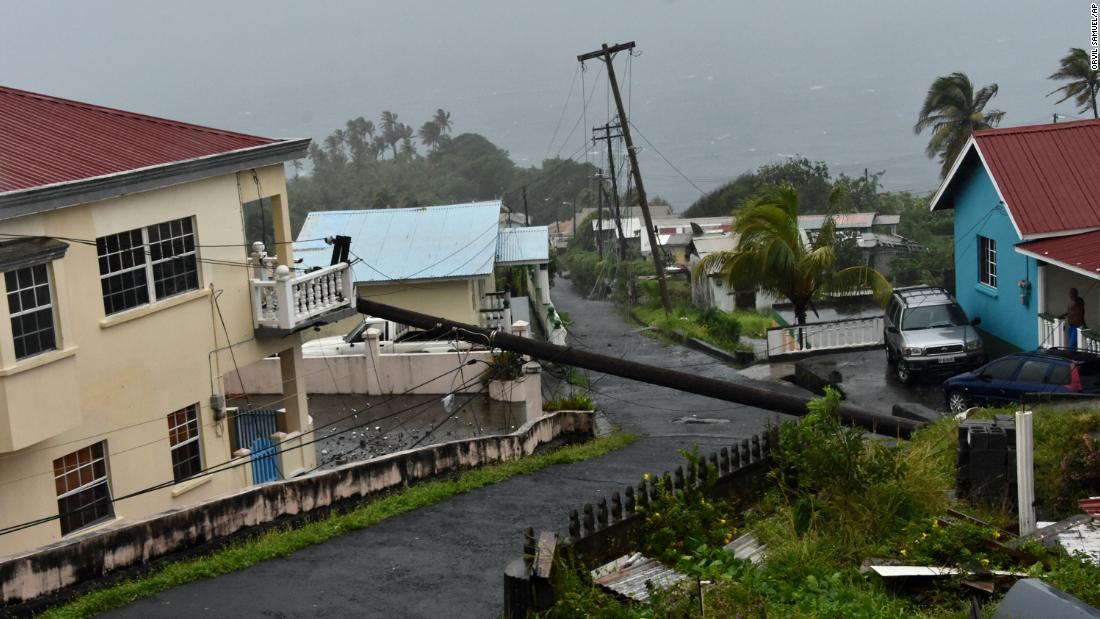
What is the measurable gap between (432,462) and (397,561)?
516 cm

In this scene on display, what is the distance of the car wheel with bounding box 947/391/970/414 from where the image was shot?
2241 cm

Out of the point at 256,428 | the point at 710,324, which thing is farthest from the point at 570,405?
the point at 710,324

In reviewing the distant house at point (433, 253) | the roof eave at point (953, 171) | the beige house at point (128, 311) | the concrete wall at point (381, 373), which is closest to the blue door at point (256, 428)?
the beige house at point (128, 311)

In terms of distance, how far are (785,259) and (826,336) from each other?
92.1 inches

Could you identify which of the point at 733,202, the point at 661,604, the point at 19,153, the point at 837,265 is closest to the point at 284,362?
the point at 19,153

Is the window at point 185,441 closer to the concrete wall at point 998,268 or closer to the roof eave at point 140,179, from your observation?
the roof eave at point 140,179

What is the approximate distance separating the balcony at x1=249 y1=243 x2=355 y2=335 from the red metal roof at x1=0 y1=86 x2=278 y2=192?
2.29 m

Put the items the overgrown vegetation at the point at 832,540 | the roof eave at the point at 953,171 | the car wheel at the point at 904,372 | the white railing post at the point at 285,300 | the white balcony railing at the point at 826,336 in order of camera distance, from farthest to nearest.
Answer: the white balcony railing at the point at 826,336
the roof eave at the point at 953,171
the car wheel at the point at 904,372
the white railing post at the point at 285,300
the overgrown vegetation at the point at 832,540

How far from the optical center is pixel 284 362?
884 inches

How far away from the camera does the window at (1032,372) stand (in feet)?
68.0

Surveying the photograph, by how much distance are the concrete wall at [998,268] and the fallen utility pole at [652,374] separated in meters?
7.24

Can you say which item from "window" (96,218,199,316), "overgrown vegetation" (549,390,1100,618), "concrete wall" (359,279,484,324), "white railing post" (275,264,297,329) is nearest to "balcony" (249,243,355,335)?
"white railing post" (275,264,297,329)

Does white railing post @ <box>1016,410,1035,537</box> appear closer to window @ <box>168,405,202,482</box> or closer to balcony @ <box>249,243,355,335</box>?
balcony @ <box>249,243,355,335</box>

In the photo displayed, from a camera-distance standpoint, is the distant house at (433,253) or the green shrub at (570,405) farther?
the distant house at (433,253)
